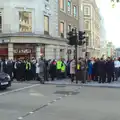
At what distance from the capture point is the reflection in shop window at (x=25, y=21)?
31.1 metres

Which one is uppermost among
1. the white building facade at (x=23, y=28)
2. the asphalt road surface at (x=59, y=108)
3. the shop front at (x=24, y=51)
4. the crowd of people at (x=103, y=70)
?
the white building facade at (x=23, y=28)

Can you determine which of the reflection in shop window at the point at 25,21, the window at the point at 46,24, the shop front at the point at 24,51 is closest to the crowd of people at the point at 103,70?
the shop front at the point at 24,51

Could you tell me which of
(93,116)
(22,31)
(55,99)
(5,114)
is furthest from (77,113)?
(22,31)

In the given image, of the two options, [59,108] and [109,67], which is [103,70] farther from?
[59,108]

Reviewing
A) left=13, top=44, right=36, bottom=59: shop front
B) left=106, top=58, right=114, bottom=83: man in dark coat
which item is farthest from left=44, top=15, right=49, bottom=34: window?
left=106, top=58, right=114, bottom=83: man in dark coat

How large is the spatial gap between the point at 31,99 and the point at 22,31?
745 inches

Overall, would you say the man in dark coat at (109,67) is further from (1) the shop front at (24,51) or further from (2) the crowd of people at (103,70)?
(1) the shop front at (24,51)

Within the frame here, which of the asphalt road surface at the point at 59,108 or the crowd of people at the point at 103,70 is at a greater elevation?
the crowd of people at the point at 103,70

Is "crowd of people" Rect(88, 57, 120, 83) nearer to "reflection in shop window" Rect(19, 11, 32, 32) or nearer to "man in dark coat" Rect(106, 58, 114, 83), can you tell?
"man in dark coat" Rect(106, 58, 114, 83)

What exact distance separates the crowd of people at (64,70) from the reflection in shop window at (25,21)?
28.7ft

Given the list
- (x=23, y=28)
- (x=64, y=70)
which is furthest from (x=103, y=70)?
(x=23, y=28)

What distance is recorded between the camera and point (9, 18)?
101ft

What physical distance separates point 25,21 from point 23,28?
0.80 metres

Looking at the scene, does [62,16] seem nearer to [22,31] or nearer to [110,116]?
[22,31]
